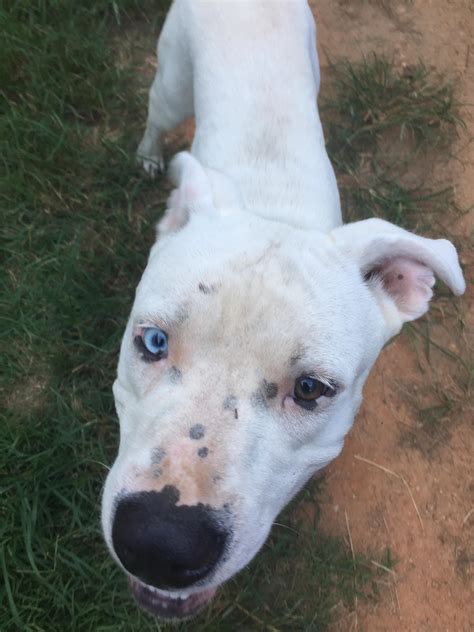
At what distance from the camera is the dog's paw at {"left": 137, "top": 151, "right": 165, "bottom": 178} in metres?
4.73

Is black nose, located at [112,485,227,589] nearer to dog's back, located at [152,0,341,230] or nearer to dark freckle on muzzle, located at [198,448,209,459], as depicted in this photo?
dark freckle on muzzle, located at [198,448,209,459]

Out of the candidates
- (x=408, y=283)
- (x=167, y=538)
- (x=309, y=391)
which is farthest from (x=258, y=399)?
(x=408, y=283)

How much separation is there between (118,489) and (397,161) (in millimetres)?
4002

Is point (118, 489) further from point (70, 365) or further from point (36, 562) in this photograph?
point (70, 365)

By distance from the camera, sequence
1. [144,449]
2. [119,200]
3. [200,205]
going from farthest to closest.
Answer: [119,200]
[200,205]
[144,449]

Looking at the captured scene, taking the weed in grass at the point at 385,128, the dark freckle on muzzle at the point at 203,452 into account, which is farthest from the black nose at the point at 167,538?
the weed in grass at the point at 385,128

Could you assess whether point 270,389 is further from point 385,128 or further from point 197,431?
point 385,128

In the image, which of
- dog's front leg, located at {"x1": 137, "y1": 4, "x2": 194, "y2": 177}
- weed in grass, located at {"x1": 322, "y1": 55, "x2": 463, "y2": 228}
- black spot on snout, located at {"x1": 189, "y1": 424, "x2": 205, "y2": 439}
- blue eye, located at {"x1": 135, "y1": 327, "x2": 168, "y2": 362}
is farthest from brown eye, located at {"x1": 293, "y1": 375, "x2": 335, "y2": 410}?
weed in grass, located at {"x1": 322, "y1": 55, "x2": 463, "y2": 228}

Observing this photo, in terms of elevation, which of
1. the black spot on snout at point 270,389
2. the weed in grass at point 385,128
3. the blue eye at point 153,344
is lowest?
the weed in grass at point 385,128

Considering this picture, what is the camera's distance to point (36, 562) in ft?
11.3

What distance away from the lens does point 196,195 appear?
2.67 m

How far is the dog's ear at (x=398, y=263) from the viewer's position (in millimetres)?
2512

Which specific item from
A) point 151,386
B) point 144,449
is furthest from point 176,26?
point 144,449

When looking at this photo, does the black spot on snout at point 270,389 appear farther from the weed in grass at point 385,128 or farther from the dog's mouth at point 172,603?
the weed in grass at point 385,128
